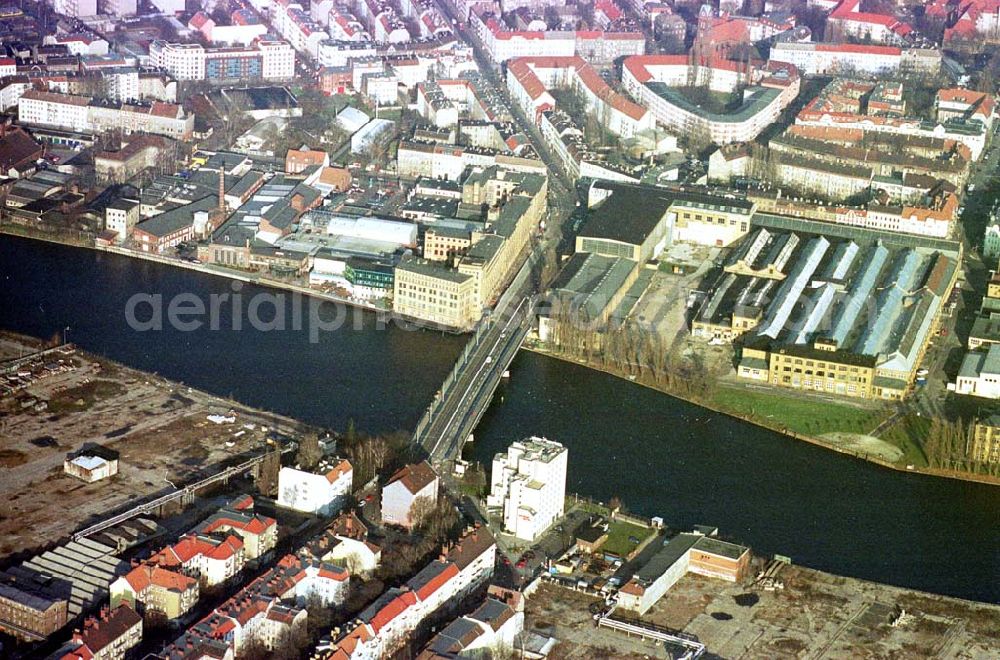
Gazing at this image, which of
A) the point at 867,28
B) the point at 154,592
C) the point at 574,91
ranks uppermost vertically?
the point at 867,28

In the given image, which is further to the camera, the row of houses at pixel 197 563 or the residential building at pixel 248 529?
the residential building at pixel 248 529

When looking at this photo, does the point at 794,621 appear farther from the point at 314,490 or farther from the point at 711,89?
the point at 711,89

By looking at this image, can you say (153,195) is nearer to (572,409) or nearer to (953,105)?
(572,409)

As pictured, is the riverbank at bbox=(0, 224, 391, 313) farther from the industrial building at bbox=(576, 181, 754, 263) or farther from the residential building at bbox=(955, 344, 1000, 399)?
the residential building at bbox=(955, 344, 1000, 399)

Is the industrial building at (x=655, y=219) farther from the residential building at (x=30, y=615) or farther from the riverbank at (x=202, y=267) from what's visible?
the residential building at (x=30, y=615)

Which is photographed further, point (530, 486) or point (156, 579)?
point (530, 486)

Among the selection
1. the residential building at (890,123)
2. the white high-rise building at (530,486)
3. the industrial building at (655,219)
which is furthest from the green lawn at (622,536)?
the residential building at (890,123)

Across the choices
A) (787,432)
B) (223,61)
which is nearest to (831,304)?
(787,432)
